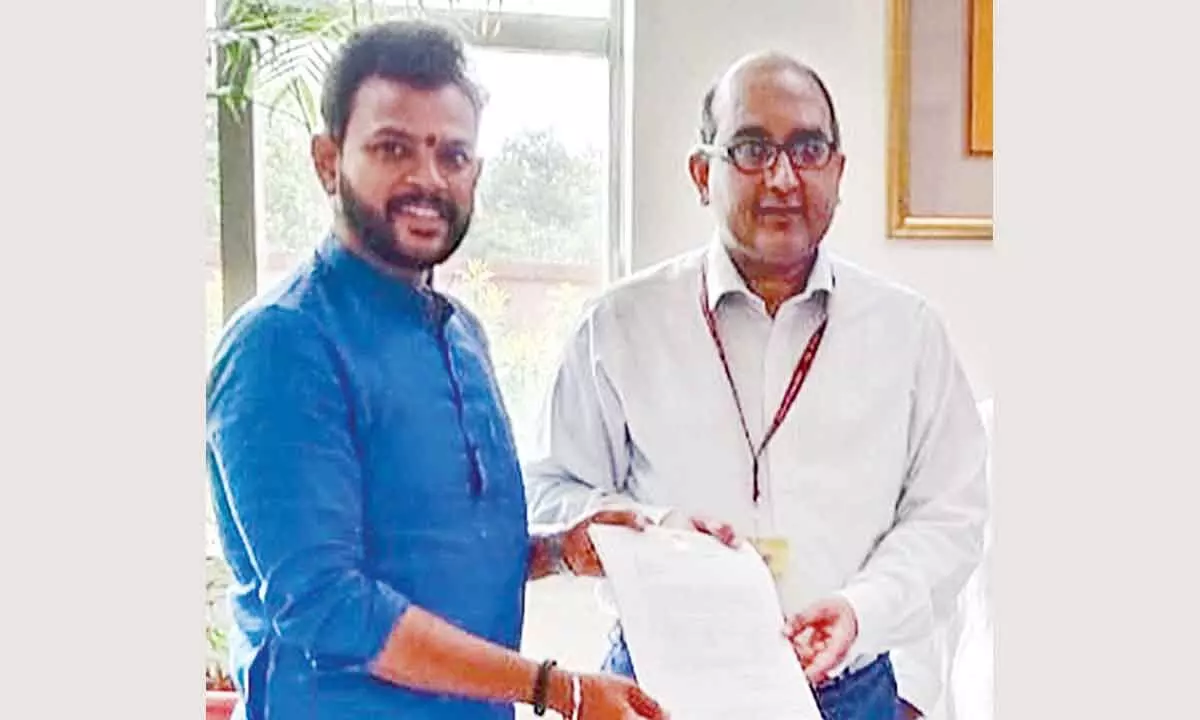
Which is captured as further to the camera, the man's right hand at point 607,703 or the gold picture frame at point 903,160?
the gold picture frame at point 903,160

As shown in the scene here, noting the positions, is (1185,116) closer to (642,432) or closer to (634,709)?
(642,432)

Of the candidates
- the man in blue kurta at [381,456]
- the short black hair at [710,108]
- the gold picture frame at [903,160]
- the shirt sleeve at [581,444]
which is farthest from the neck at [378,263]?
the gold picture frame at [903,160]

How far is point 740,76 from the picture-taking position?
3.31 ft

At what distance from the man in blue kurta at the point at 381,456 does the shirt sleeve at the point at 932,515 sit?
200mm

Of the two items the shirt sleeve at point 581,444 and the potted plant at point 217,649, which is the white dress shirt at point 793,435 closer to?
the shirt sleeve at point 581,444

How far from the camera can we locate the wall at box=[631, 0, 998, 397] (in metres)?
1.01

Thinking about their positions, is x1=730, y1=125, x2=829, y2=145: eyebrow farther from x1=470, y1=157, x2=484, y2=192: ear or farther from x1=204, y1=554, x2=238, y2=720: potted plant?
x1=204, y1=554, x2=238, y2=720: potted plant

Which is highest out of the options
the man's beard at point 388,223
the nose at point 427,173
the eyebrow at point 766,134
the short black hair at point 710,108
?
the short black hair at point 710,108

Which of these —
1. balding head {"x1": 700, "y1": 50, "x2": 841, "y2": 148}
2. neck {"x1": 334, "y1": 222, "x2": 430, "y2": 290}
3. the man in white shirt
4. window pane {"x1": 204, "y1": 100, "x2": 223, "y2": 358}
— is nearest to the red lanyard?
→ the man in white shirt

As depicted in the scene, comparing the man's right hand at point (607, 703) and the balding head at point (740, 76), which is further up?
the balding head at point (740, 76)

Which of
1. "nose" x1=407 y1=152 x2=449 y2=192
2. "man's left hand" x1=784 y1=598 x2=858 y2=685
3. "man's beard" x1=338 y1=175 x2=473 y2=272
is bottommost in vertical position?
"man's left hand" x1=784 y1=598 x2=858 y2=685

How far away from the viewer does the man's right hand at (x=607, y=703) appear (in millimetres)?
952

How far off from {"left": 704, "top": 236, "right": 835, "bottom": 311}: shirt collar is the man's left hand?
0.72ft

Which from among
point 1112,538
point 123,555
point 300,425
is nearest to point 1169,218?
point 1112,538
